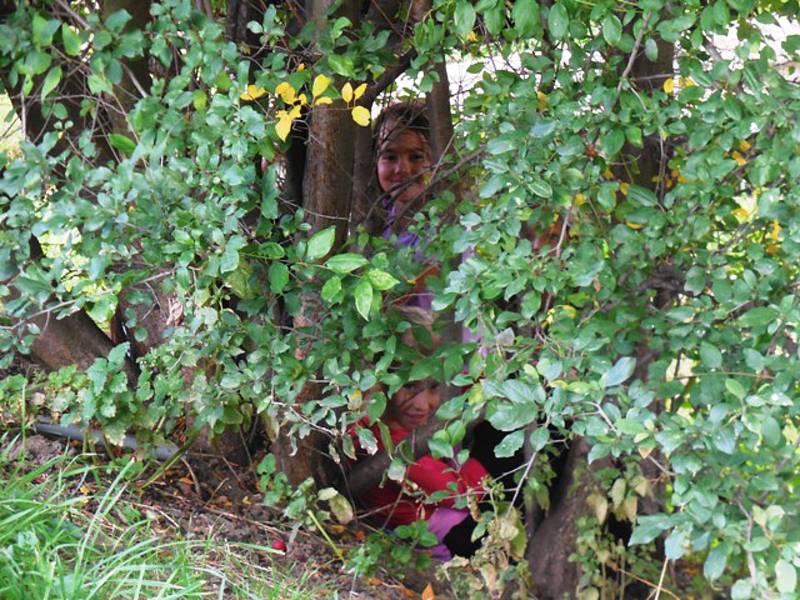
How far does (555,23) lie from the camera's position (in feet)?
7.56

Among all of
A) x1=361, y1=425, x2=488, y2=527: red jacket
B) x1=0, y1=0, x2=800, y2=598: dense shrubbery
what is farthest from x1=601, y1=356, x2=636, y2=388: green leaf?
x1=361, y1=425, x2=488, y2=527: red jacket

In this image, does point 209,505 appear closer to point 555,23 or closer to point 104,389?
point 104,389

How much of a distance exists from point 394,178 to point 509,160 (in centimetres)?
148

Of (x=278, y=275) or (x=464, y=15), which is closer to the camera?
(x=464, y=15)

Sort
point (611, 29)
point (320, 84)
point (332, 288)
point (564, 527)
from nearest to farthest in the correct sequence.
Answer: point (611, 29)
point (332, 288)
point (320, 84)
point (564, 527)

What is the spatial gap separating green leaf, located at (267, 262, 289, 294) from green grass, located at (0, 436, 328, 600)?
712mm

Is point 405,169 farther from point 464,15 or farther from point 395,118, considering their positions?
point 464,15

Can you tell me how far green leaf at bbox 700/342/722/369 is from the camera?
237 centimetres

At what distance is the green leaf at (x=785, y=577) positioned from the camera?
1.95 meters


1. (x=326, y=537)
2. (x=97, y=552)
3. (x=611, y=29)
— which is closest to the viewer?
(x=611, y=29)

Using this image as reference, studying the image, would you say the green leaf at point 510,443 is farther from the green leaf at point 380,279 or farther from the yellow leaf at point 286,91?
the yellow leaf at point 286,91

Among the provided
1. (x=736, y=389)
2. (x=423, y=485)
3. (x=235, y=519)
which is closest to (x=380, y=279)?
(x=736, y=389)

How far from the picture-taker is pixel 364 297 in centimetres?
239

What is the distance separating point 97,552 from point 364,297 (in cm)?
102
